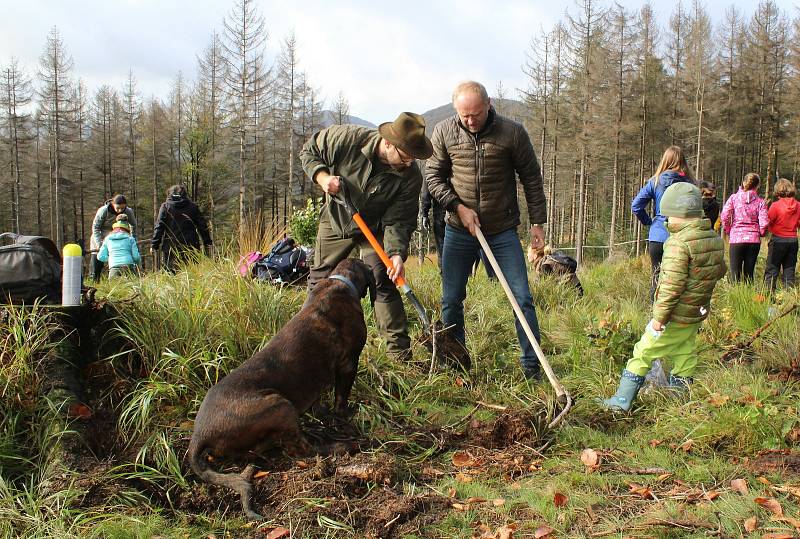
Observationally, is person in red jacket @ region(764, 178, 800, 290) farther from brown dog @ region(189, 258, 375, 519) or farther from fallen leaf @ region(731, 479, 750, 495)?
brown dog @ region(189, 258, 375, 519)

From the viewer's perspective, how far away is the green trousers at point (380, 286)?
4801 mm

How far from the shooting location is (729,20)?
4047cm

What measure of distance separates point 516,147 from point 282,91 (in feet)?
123

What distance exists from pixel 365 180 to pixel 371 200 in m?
0.18

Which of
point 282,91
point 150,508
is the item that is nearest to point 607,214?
point 282,91

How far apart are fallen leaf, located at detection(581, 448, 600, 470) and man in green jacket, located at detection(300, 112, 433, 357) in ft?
6.05

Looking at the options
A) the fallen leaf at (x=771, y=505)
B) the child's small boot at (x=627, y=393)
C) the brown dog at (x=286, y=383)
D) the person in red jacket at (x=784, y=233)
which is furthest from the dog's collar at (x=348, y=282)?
the person in red jacket at (x=784, y=233)

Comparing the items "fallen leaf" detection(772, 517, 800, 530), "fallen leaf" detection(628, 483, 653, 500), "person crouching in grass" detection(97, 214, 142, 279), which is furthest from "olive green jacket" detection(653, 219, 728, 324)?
"person crouching in grass" detection(97, 214, 142, 279)

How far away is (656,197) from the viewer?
23.1ft

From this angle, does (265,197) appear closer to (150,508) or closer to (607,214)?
(607,214)

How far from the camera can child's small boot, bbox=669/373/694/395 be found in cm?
421

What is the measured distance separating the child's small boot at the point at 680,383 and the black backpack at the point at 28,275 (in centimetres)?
457

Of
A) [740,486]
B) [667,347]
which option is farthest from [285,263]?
[740,486]

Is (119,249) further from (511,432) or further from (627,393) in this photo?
(627,393)
